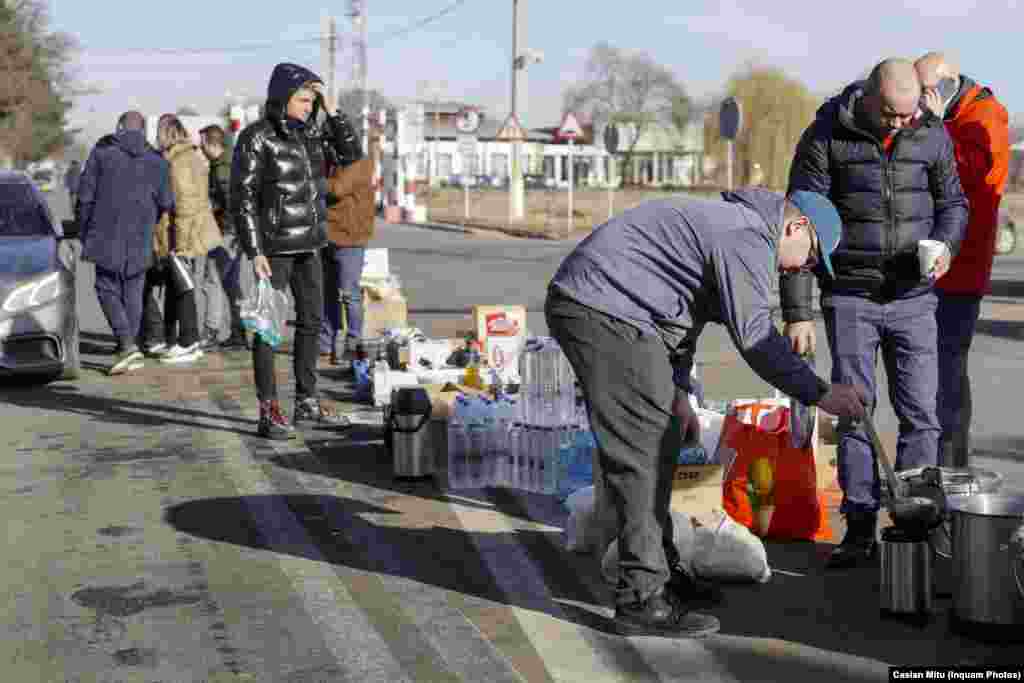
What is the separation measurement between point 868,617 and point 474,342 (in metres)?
5.46

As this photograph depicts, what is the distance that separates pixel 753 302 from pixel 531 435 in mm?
2861

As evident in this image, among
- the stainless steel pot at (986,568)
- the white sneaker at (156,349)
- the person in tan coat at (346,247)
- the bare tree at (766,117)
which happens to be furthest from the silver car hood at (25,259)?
the bare tree at (766,117)

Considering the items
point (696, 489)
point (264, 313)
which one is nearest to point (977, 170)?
point (696, 489)

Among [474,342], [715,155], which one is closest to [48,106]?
[715,155]

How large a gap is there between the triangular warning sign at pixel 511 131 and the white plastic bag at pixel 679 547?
30.7 meters

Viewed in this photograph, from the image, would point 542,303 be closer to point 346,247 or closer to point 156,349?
point 156,349

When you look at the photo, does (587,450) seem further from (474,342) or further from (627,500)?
(474,342)

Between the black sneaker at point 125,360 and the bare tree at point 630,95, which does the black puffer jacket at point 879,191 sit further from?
the bare tree at point 630,95

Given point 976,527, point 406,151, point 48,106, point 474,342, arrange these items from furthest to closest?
point 48,106 < point 406,151 < point 474,342 < point 976,527

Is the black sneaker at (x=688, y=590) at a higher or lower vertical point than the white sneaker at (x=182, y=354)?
Answer: higher

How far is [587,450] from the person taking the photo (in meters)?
7.54

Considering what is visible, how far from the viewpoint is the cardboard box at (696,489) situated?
639 cm

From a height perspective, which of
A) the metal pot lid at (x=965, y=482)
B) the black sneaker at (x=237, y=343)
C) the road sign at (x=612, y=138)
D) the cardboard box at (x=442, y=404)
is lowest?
the black sneaker at (x=237, y=343)

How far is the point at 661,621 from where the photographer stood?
17.4 feet
